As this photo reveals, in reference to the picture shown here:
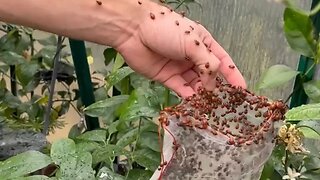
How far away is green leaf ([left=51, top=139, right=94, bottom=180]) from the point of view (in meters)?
0.80

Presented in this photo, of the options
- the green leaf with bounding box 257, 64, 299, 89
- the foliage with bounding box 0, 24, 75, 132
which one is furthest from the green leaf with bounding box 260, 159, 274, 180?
the foliage with bounding box 0, 24, 75, 132

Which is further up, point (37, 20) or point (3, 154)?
point (37, 20)

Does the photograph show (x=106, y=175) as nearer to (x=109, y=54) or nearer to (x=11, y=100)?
(x=109, y=54)

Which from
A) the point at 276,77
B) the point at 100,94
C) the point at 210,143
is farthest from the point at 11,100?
the point at 210,143

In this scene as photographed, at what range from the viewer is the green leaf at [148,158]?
86 cm

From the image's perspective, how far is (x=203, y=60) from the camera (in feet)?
2.52

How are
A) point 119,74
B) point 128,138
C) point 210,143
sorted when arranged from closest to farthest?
point 210,143 < point 128,138 < point 119,74

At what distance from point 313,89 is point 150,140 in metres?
0.21

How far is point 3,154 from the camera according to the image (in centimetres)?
120

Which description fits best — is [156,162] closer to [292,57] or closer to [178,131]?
[178,131]

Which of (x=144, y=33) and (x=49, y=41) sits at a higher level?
(x=144, y=33)

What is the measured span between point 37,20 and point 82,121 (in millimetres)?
593

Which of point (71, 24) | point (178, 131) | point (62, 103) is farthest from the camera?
point (62, 103)

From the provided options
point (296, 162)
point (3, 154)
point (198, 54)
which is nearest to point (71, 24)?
point (198, 54)
